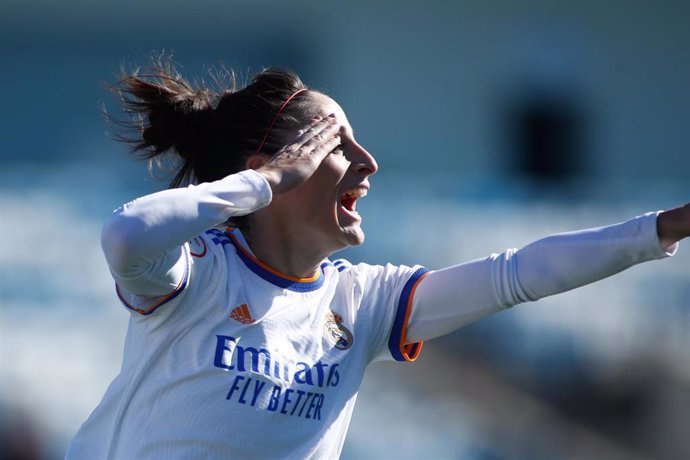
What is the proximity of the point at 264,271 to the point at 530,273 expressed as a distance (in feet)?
2.09

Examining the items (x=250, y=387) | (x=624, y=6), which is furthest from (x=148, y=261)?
(x=624, y=6)

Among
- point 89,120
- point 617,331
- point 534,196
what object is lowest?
point 617,331

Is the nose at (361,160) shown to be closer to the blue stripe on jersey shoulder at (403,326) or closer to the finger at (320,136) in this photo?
the finger at (320,136)

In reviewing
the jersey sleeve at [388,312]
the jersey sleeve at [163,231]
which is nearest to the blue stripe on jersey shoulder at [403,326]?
the jersey sleeve at [388,312]

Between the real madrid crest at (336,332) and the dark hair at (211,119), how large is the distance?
464mm

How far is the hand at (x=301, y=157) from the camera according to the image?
263 cm

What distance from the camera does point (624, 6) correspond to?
30.1ft

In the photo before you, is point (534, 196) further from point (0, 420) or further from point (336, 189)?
point (336, 189)

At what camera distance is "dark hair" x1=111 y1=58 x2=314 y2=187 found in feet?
10.1

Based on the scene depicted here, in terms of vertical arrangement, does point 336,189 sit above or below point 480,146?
above

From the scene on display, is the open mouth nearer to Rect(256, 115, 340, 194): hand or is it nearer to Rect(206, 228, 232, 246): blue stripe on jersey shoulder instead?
Rect(256, 115, 340, 194): hand

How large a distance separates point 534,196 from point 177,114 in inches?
179

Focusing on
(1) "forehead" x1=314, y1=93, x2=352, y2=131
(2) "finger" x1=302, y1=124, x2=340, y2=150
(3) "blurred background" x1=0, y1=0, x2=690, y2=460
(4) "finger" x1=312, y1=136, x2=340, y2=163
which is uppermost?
(1) "forehead" x1=314, y1=93, x2=352, y2=131

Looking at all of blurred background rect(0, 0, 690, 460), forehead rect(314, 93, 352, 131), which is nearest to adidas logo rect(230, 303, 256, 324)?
forehead rect(314, 93, 352, 131)
